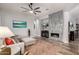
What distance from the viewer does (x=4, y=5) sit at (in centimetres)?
192

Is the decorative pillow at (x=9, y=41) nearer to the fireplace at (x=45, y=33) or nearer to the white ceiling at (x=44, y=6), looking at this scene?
the white ceiling at (x=44, y=6)

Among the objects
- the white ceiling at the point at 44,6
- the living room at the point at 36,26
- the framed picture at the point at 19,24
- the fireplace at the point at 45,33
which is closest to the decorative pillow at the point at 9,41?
the living room at the point at 36,26

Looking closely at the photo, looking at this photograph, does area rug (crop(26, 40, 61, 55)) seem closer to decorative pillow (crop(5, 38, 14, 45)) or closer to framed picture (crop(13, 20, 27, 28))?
decorative pillow (crop(5, 38, 14, 45))

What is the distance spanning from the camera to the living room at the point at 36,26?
1949mm

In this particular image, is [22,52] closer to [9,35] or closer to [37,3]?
[9,35]

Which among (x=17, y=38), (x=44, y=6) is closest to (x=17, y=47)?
(x=17, y=38)

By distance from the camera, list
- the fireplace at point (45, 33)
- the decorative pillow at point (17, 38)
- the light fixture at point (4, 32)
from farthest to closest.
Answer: the fireplace at point (45, 33) < the decorative pillow at point (17, 38) < the light fixture at point (4, 32)

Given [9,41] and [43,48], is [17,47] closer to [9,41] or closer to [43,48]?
[9,41]

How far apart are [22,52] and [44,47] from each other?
0.48 m

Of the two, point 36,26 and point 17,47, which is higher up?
point 36,26

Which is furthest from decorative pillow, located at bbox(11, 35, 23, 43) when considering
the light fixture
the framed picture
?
the framed picture

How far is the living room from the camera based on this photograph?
6.40 feet

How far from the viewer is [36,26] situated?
2.23 metres
